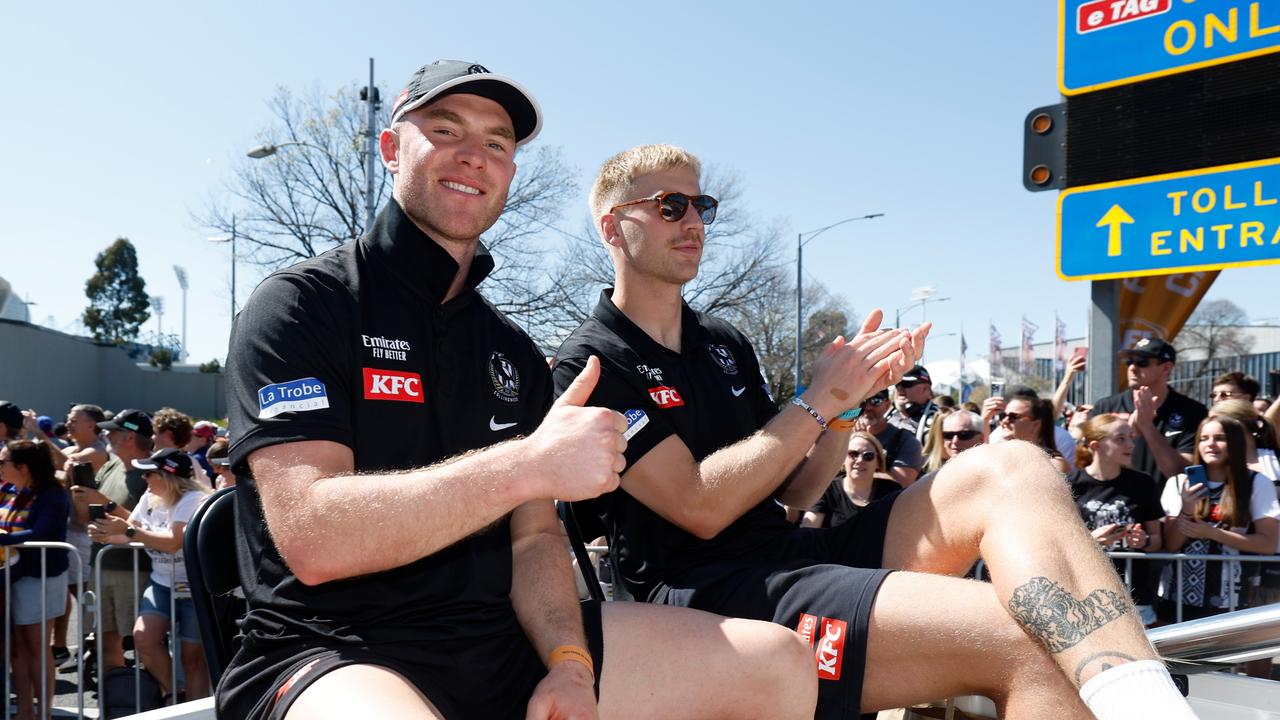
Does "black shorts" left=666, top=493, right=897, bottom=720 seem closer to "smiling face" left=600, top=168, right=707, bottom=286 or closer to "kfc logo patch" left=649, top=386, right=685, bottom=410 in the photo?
"kfc logo patch" left=649, top=386, right=685, bottom=410

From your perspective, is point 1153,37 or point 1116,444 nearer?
point 1116,444

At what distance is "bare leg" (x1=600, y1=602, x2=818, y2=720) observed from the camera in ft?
6.17

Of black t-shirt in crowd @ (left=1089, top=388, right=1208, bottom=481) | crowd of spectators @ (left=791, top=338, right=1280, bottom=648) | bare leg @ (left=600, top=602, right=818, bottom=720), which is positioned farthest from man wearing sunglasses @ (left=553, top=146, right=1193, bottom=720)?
black t-shirt in crowd @ (left=1089, top=388, right=1208, bottom=481)

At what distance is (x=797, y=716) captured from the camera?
189 centimetres

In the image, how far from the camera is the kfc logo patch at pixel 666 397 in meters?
2.57

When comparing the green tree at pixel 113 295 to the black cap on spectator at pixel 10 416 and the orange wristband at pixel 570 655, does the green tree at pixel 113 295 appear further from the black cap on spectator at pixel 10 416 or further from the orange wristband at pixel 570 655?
the orange wristband at pixel 570 655

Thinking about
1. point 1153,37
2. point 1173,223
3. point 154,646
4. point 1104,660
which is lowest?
point 154,646

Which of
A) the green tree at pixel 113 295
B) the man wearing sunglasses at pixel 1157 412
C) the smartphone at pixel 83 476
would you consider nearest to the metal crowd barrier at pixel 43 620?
the smartphone at pixel 83 476

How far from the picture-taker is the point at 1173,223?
7.41m

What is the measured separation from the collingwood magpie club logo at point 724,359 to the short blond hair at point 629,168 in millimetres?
529

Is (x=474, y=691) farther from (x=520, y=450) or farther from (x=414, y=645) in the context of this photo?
(x=520, y=450)

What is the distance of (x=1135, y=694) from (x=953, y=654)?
0.41 metres

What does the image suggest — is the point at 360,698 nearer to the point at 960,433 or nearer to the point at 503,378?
the point at 503,378

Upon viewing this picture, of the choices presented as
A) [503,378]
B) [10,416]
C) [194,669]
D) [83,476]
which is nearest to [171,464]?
[194,669]
